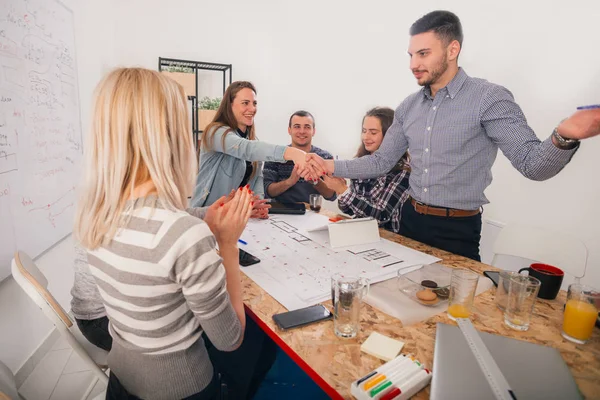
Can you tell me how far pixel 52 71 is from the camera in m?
2.18

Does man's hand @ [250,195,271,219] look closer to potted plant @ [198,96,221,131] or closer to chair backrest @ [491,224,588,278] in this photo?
chair backrest @ [491,224,588,278]

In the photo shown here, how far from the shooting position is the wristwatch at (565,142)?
1311 mm

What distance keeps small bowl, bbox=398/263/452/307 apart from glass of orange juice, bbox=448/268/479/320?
0.19ft

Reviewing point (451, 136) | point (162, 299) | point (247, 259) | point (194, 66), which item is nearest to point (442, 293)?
point (247, 259)

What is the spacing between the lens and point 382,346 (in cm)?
86

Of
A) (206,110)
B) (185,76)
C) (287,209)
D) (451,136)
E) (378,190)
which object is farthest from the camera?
(206,110)

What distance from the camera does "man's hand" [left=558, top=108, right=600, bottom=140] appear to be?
116 cm

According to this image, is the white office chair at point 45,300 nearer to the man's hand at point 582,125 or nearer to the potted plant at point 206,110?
the man's hand at point 582,125

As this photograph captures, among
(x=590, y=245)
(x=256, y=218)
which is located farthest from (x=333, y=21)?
(x=590, y=245)

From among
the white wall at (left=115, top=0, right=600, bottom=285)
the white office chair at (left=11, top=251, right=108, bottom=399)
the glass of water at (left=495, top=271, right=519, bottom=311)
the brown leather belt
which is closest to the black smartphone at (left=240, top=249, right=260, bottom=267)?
the white office chair at (left=11, top=251, right=108, bottom=399)

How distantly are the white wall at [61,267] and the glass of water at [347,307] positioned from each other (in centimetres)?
106

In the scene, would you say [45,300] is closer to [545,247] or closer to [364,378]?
[364,378]

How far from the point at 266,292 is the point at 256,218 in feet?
2.94

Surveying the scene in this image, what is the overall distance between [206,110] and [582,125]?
3643 millimetres
